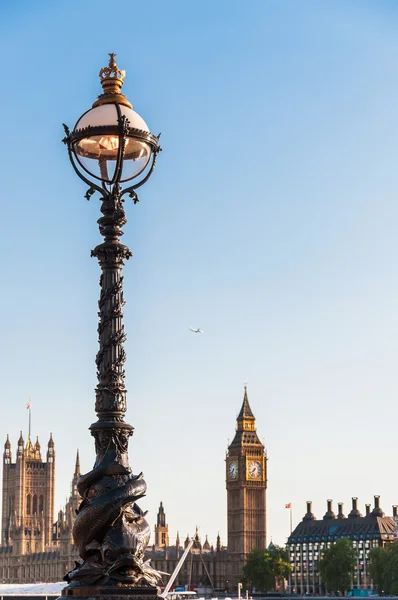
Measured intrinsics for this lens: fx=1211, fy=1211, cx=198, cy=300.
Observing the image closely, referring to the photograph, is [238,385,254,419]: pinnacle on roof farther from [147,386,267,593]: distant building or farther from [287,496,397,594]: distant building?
[287,496,397,594]: distant building

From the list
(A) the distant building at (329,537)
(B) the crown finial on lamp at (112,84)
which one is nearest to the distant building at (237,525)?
(A) the distant building at (329,537)

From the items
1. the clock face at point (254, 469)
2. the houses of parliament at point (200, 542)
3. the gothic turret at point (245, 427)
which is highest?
the gothic turret at point (245, 427)

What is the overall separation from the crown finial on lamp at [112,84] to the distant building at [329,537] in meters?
130

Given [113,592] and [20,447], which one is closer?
[113,592]

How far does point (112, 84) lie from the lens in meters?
9.73

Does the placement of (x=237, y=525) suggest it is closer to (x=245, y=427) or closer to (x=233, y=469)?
(x=233, y=469)

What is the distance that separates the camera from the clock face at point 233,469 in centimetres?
14438

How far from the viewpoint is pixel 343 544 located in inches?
4749

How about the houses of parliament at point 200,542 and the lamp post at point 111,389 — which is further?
the houses of parliament at point 200,542

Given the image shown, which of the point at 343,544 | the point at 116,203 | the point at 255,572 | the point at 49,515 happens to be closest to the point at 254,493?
the point at 255,572

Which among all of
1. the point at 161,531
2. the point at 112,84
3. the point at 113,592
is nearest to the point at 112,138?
the point at 112,84

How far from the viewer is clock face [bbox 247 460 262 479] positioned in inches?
5645

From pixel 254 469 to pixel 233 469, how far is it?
271cm

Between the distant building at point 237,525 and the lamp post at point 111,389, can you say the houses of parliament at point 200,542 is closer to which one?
the distant building at point 237,525
